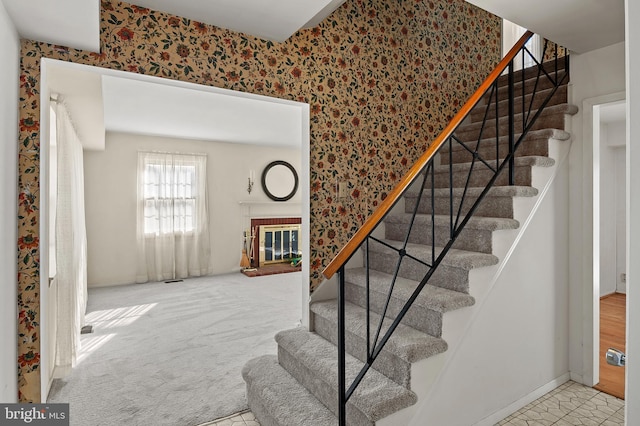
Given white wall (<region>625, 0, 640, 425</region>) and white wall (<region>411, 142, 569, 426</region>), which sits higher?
white wall (<region>625, 0, 640, 425</region>)

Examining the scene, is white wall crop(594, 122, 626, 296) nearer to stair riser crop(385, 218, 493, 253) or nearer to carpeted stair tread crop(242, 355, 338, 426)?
stair riser crop(385, 218, 493, 253)

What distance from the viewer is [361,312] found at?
2.43 meters

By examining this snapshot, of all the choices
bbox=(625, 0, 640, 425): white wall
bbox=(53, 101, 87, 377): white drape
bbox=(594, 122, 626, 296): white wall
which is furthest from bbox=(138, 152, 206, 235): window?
bbox=(625, 0, 640, 425): white wall

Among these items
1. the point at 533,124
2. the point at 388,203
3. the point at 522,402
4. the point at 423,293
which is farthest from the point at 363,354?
the point at 533,124

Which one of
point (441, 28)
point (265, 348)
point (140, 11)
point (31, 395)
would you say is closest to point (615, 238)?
point (441, 28)

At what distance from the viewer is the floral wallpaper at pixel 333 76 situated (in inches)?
77.6

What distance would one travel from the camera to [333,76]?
9.32ft

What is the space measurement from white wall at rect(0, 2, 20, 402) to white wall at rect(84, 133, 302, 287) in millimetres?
4308

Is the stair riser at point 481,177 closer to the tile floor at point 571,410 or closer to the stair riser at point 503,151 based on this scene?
the stair riser at point 503,151

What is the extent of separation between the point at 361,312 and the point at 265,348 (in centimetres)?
130

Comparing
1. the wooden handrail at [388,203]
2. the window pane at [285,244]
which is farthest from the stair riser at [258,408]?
the window pane at [285,244]

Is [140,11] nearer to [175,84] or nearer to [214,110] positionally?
[175,84]

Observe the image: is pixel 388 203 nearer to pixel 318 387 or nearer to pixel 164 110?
pixel 318 387

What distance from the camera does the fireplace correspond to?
7.15m
